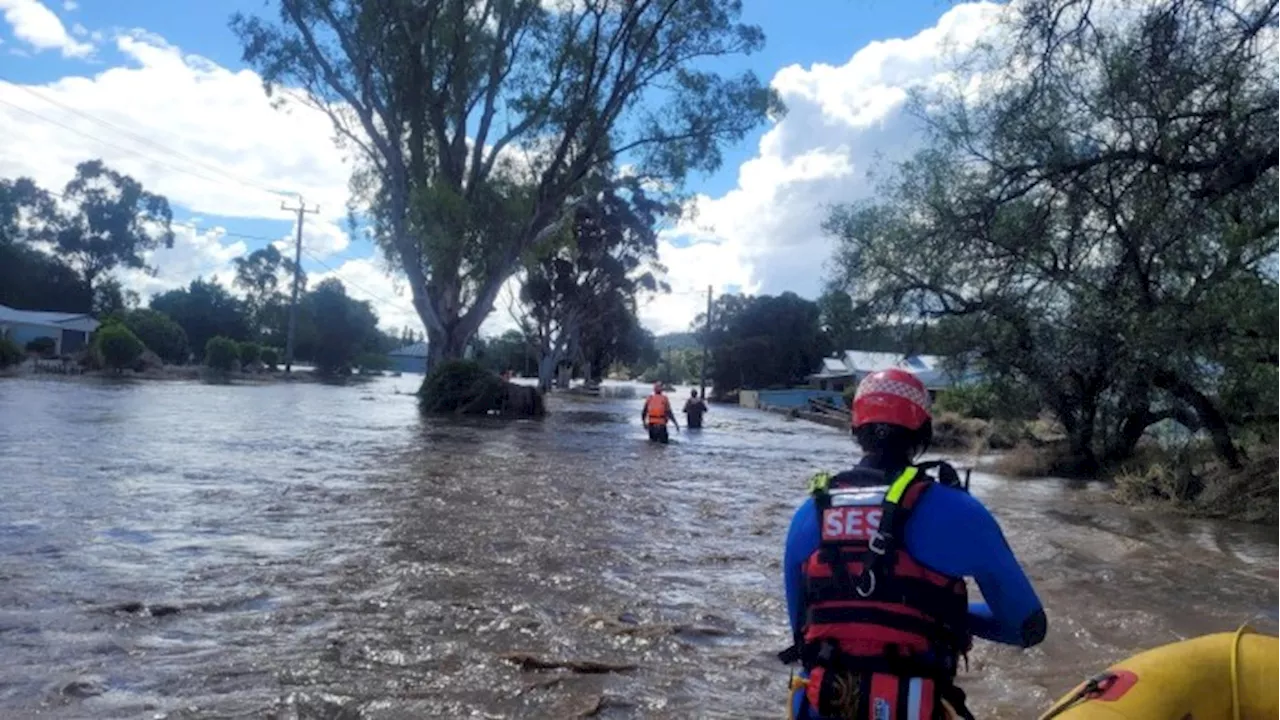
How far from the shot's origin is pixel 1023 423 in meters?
25.5

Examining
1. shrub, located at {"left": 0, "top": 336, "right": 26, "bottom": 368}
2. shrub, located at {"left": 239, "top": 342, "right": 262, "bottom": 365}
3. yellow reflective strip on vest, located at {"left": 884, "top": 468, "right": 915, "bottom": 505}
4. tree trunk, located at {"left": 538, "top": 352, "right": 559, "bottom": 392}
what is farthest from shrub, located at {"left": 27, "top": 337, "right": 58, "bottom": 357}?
yellow reflective strip on vest, located at {"left": 884, "top": 468, "right": 915, "bottom": 505}

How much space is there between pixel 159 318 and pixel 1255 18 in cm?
5996

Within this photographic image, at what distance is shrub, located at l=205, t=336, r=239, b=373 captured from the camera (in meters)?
60.3

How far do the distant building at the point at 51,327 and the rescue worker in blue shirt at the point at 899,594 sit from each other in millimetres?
60526

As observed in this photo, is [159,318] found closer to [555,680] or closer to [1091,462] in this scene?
[1091,462]

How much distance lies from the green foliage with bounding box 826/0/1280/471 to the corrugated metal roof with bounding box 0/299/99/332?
4842cm

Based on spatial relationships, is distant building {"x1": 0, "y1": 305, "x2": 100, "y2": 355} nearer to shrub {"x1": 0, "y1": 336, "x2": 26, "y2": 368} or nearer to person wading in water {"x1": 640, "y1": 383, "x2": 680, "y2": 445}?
shrub {"x1": 0, "y1": 336, "x2": 26, "y2": 368}

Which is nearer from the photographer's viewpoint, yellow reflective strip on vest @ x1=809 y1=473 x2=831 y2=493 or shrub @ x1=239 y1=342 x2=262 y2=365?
yellow reflective strip on vest @ x1=809 y1=473 x2=831 y2=493

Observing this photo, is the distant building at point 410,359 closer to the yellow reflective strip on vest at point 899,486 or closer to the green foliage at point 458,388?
the green foliage at point 458,388

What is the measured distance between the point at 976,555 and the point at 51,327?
220 feet

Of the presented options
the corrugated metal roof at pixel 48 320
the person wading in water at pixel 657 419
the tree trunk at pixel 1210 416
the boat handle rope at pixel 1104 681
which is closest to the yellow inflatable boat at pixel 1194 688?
the boat handle rope at pixel 1104 681

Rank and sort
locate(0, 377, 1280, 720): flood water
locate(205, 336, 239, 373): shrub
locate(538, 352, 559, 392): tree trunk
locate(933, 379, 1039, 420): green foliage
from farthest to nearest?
1. locate(538, 352, 559, 392): tree trunk
2. locate(205, 336, 239, 373): shrub
3. locate(933, 379, 1039, 420): green foliage
4. locate(0, 377, 1280, 720): flood water

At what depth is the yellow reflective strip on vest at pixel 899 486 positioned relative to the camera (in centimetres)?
264

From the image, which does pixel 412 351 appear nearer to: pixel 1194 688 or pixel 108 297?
pixel 108 297
